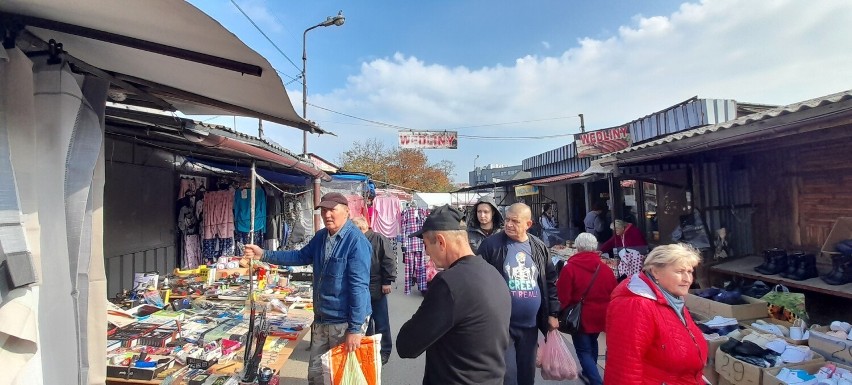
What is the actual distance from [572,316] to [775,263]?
3344 millimetres

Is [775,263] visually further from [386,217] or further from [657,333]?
[386,217]

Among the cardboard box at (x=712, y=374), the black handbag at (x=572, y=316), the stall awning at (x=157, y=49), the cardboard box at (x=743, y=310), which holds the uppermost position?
the stall awning at (x=157, y=49)

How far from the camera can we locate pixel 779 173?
575cm

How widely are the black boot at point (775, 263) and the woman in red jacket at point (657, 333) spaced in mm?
3989

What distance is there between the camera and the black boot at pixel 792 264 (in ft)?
16.3

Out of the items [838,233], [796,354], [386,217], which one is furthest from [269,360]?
[386,217]

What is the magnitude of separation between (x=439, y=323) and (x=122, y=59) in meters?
1.77

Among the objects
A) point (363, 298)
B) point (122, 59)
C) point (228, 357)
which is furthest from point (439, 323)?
point (228, 357)

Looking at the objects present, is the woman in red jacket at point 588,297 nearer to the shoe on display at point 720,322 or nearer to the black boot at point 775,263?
the shoe on display at point 720,322

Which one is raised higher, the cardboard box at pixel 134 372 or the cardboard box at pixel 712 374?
the cardboard box at pixel 134 372

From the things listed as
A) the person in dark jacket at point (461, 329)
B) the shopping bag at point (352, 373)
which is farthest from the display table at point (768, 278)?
the shopping bag at point (352, 373)

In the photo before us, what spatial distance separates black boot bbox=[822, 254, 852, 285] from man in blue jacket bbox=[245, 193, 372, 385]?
4.99m

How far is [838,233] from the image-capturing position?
4.83 m

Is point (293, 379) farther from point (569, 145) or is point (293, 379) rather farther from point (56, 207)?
point (569, 145)
